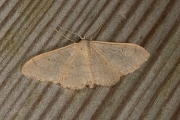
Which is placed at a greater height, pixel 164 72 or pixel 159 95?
pixel 164 72

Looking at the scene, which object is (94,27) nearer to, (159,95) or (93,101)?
(93,101)

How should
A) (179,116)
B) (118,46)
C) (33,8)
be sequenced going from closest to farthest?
(179,116)
(118,46)
(33,8)

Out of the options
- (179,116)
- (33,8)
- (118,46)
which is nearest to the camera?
(179,116)

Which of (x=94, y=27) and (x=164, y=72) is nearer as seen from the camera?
(x=164, y=72)

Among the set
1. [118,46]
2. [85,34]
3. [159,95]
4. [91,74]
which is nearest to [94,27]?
[85,34]

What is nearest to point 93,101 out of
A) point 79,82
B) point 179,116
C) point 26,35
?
point 79,82

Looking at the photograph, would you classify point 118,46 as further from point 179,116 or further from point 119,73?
point 179,116

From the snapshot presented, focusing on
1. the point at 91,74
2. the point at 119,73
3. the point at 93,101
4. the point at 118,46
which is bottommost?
the point at 93,101
